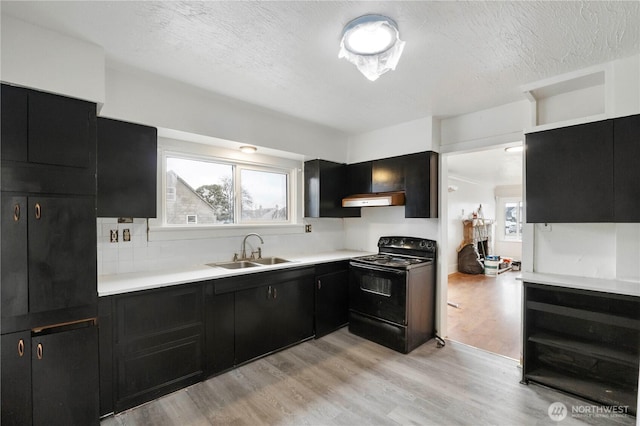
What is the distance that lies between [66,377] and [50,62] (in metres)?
1.98

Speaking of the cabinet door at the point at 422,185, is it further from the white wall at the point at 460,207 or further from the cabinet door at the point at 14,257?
the white wall at the point at 460,207

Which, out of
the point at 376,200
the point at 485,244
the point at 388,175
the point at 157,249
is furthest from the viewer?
the point at 485,244

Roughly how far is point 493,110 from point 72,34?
144 inches

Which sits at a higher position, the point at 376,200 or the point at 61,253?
the point at 376,200

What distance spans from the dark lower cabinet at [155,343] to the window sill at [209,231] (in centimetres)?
73

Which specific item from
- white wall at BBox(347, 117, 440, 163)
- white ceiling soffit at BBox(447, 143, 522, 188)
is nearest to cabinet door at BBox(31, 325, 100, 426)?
white wall at BBox(347, 117, 440, 163)

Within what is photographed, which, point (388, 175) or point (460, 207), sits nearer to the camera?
point (388, 175)

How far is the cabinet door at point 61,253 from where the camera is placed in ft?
5.61

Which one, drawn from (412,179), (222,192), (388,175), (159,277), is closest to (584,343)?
(412,179)

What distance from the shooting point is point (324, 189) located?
3.84 m

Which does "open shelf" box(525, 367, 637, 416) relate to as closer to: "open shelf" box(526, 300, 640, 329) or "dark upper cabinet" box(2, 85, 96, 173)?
"open shelf" box(526, 300, 640, 329)

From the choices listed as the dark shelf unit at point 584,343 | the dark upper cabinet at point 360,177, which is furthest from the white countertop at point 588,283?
the dark upper cabinet at point 360,177

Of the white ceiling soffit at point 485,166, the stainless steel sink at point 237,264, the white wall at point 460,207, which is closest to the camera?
the stainless steel sink at point 237,264

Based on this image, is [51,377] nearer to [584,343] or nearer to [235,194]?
[235,194]
